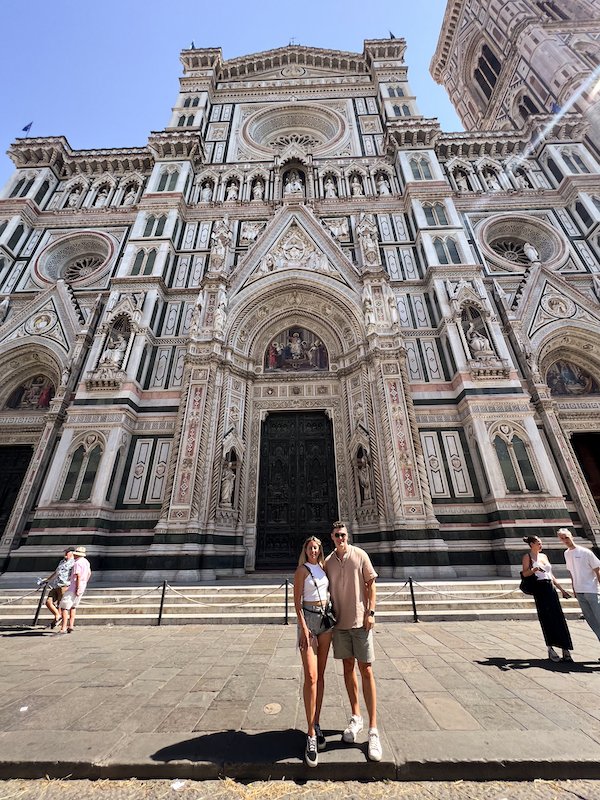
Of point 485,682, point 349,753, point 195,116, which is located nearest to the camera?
point 349,753

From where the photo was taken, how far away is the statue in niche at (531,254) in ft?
49.0

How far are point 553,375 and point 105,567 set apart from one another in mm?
16025

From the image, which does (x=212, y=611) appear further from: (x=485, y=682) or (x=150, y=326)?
(x=150, y=326)

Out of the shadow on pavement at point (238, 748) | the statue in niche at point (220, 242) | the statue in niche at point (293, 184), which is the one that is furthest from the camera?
the statue in niche at point (293, 184)

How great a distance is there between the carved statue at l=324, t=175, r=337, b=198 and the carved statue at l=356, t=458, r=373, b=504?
43.7ft

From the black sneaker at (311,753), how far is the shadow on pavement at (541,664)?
275cm

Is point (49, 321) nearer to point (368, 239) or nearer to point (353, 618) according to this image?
point (368, 239)

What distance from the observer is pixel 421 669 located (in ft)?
13.3

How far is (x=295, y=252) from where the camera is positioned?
49.9ft

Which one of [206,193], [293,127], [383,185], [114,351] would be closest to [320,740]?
[114,351]

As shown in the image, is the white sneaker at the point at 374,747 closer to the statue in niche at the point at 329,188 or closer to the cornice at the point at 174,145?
the statue in niche at the point at 329,188

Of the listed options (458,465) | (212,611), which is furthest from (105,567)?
(458,465)

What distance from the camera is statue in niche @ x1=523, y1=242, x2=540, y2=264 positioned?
49.0 ft

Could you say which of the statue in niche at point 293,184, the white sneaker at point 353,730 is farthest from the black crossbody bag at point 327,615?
the statue in niche at point 293,184
